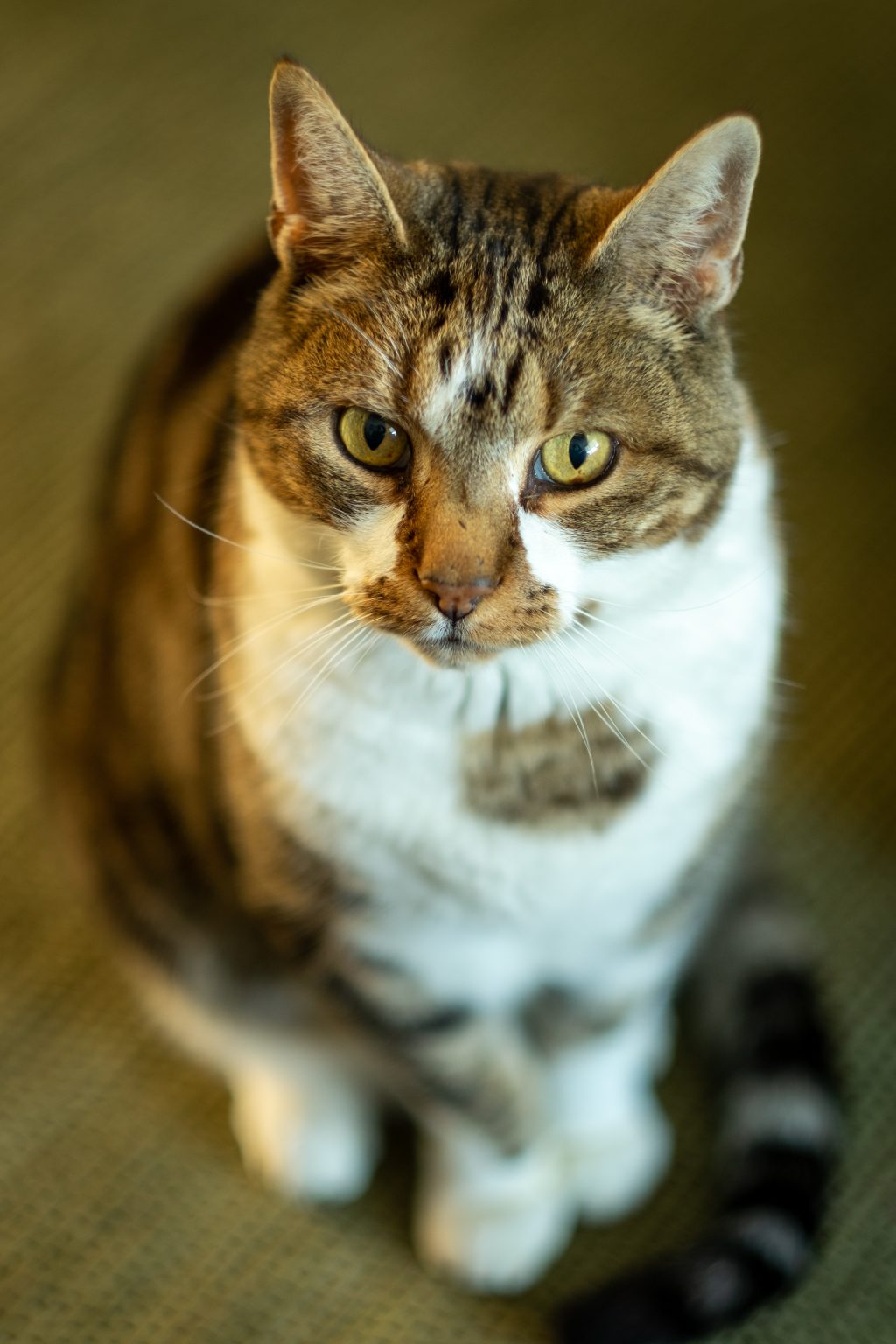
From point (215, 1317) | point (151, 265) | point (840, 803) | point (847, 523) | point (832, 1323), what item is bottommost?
point (215, 1317)

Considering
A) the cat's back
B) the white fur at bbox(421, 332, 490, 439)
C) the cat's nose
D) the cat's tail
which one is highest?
the white fur at bbox(421, 332, 490, 439)

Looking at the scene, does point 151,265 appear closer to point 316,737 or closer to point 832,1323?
point 316,737

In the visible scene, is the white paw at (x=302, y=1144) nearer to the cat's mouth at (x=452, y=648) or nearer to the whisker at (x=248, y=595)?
the whisker at (x=248, y=595)


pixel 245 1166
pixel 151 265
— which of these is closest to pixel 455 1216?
pixel 245 1166

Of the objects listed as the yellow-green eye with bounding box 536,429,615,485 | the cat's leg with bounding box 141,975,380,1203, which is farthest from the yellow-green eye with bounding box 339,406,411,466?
the cat's leg with bounding box 141,975,380,1203

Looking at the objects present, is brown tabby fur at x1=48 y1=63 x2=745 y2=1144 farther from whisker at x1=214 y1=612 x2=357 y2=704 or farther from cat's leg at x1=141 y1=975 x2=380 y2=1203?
cat's leg at x1=141 y1=975 x2=380 y2=1203

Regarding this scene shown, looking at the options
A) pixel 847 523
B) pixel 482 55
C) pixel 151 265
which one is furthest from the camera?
pixel 482 55

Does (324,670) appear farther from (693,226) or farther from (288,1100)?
(288,1100)

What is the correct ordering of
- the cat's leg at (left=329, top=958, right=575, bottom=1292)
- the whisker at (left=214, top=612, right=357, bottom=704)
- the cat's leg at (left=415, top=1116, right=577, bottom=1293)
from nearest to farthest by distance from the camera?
1. the whisker at (left=214, top=612, right=357, bottom=704)
2. the cat's leg at (left=329, top=958, right=575, bottom=1292)
3. the cat's leg at (left=415, top=1116, right=577, bottom=1293)
